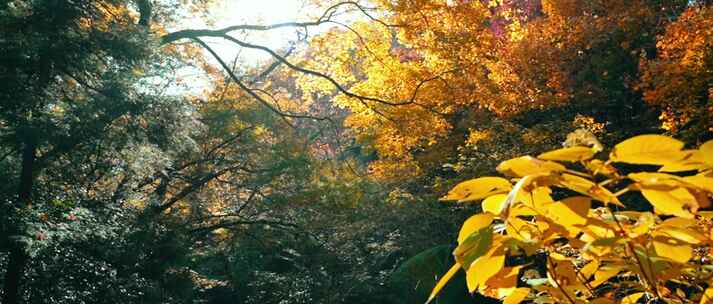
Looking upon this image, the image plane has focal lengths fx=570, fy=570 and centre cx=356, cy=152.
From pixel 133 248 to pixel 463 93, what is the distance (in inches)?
222

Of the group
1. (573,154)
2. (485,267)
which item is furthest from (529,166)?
(485,267)

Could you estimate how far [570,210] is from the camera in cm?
52

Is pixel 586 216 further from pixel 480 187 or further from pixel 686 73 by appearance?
pixel 686 73

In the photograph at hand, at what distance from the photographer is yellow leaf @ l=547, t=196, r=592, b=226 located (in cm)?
48

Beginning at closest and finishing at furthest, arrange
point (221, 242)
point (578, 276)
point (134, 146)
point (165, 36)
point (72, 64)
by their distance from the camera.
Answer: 1. point (578, 276)
2. point (72, 64)
3. point (134, 146)
4. point (165, 36)
5. point (221, 242)

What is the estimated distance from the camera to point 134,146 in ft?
18.9

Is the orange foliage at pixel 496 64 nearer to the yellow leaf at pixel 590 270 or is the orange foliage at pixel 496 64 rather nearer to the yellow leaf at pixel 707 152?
the yellow leaf at pixel 590 270

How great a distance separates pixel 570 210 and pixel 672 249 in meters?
0.17

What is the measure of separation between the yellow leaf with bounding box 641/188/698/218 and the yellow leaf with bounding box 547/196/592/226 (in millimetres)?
50

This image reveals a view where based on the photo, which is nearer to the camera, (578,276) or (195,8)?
(578,276)

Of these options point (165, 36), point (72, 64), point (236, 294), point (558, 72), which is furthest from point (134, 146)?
point (558, 72)

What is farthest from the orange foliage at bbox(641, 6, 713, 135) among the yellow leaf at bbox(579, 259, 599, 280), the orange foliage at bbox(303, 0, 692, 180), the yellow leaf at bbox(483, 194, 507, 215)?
the yellow leaf at bbox(483, 194, 507, 215)

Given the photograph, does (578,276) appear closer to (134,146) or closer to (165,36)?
(134,146)

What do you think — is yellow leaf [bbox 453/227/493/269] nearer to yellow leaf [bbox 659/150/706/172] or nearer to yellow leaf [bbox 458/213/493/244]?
yellow leaf [bbox 458/213/493/244]
